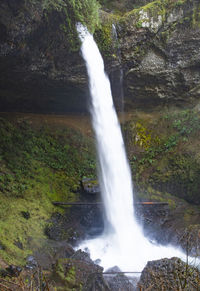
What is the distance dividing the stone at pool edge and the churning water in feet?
0.65

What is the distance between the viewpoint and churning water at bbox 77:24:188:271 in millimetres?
6828

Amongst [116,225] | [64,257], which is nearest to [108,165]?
[116,225]

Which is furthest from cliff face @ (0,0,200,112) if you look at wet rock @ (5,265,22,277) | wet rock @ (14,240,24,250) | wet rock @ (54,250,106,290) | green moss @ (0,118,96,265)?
wet rock @ (54,250,106,290)

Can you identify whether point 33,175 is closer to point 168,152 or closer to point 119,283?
point 119,283

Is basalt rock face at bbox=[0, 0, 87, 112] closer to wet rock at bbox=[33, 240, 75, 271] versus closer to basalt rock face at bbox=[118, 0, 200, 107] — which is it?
basalt rock face at bbox=[118, 0, 200, 107]

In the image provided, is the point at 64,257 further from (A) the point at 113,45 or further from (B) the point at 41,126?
(A) the point at 113,45

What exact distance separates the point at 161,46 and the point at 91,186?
5972mm

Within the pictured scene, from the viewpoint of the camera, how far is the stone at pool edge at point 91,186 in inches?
350

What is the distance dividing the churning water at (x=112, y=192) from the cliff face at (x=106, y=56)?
56 centimetres

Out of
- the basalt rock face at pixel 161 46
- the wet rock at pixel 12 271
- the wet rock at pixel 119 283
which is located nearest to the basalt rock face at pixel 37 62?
the basalt rock face at pixel 161 46

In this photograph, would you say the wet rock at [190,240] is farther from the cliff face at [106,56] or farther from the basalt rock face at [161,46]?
the basalt rock face at [161,46]

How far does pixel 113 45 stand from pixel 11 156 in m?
5.51

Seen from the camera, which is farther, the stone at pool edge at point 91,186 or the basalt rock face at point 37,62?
the stone at pool edge at point 91,186

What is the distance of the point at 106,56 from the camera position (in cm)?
897
